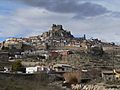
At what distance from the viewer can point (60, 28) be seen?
171 metres

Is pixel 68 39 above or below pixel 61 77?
above

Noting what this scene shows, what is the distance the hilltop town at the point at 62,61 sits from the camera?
6550cm

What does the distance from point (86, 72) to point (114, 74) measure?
6330mm

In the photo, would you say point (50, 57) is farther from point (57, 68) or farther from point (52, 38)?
point (52, 38)

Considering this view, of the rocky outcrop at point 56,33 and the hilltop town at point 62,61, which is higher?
the rocky outcrop at point 56,33

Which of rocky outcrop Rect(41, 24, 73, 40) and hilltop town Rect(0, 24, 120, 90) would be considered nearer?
hilltop town Rect(0, 24, 120, 90)

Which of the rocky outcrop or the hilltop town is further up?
the rocky outcrop

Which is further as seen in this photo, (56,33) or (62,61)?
(56,33)

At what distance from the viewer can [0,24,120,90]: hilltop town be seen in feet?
215

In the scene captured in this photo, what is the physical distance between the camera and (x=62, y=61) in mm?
98562

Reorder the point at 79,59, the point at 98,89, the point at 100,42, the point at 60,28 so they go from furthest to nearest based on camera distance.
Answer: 1. the point at 100,42
2. the point at 60,28
3. the point at 79,59
4. the point at 98,89

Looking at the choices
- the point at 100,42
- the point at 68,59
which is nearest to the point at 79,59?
the point at 68,59

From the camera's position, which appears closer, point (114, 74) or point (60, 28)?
point (114, 74)

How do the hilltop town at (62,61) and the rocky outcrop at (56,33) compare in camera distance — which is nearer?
the hilltop town at (62,61)
